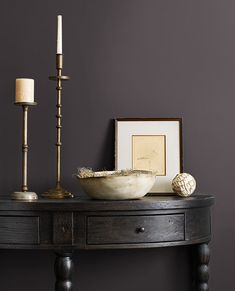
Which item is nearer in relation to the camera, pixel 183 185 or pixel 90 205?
pixel 90 205

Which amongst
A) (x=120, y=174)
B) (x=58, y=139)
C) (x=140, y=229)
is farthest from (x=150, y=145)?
(x=140, y=229)

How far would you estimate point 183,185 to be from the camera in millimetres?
2250

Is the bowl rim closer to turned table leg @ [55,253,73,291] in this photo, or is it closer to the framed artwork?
the framed artwork

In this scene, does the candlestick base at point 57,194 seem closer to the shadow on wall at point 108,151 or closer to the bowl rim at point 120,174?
the bowl rim at point 120,174

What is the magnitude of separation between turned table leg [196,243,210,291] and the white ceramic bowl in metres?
0.37

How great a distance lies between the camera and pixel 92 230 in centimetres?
207

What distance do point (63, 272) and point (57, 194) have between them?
0.31 metres

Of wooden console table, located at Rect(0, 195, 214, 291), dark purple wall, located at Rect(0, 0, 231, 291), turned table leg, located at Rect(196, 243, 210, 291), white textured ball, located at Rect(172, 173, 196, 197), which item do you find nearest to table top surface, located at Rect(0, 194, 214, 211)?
wooden console table, located at Rect(0, 195, 214, 291)

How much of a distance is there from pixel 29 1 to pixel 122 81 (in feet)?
1.72

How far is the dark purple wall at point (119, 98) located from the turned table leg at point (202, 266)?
172 millimetres

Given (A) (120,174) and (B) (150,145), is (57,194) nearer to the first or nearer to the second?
(A) (120,174)

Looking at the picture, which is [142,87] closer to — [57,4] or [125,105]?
[125,105]

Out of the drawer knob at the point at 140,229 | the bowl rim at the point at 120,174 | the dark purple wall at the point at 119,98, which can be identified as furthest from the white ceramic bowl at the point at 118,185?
the dark purple wall at the point at 119,98

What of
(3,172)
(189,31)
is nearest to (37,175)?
(3,172)
